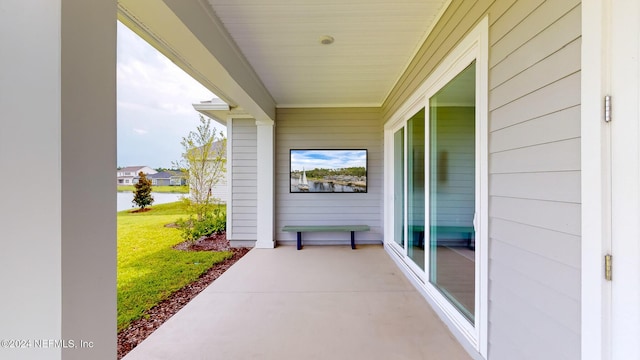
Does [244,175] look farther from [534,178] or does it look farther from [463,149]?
[534,178]

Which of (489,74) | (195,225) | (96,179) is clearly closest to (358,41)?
(489,74)

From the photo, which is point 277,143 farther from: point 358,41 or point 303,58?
point 358,41

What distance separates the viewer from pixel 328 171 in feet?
17.9

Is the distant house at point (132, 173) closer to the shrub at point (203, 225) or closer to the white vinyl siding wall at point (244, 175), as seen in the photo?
the shrub at point (203, 225)

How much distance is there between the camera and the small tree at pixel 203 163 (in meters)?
5.87

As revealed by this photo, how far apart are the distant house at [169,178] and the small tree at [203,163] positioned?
0.15m

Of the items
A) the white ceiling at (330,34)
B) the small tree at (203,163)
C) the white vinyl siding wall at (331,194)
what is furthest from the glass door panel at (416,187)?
the small tree at (203,163)

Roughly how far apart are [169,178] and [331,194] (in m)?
3.79

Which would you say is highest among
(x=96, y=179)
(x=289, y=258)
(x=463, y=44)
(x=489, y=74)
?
(x=463, y=44)

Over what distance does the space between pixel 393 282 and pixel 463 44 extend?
2.76m

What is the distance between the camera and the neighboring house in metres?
0.96

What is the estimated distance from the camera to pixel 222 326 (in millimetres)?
2357

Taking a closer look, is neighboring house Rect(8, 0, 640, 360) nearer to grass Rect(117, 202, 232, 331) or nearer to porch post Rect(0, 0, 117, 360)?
porch post Rect(0, 0, 117, 360)

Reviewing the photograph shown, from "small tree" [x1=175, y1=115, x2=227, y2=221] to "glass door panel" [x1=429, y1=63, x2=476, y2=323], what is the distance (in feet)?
16.0
